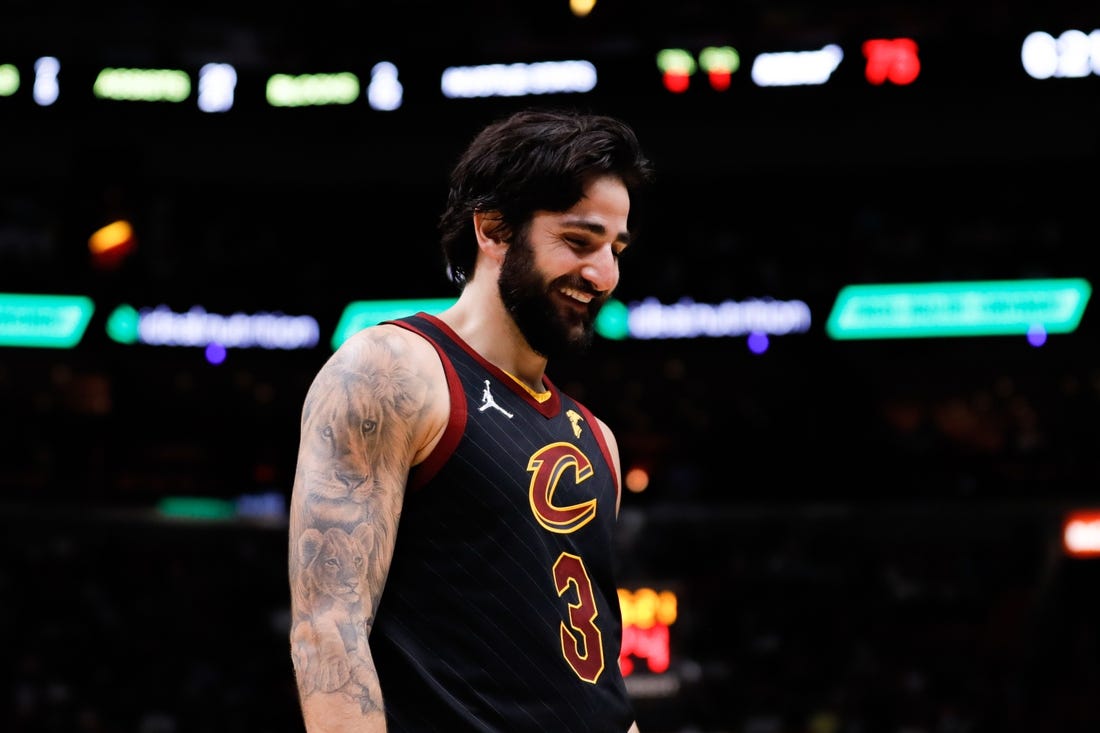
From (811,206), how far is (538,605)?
18331mm

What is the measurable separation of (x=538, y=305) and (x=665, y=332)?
13266 mm

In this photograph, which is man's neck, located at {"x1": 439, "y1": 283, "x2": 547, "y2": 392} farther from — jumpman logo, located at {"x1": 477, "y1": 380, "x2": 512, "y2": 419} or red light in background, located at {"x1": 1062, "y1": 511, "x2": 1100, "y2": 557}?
red light in background, located at {"x1": 1062, "y1": 511, "x2": 1100, "y2": 557}

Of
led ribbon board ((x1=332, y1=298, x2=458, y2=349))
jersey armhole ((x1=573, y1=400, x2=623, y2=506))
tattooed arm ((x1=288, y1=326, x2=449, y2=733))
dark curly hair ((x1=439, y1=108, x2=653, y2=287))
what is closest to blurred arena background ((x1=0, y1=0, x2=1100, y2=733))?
led ribbon board ((x1=332, y1=298, x2=458, y2=349))

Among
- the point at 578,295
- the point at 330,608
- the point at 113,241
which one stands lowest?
the point at 330,608

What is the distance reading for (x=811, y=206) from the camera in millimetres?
Result: 19750

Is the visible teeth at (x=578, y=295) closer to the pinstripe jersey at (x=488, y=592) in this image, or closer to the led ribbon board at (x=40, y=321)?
the pinstripe jersey at (x=488, y=592)

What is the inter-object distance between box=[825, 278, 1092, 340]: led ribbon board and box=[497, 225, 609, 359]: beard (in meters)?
13.1

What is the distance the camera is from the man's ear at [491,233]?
2264mm

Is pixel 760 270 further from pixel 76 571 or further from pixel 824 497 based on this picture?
pixel 76 571

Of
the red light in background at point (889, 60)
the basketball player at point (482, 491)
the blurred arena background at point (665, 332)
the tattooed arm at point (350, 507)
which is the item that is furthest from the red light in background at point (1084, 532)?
the tattooed arm at point (350, 507)

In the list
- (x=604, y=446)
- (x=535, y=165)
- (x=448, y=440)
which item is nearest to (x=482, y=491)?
(x=448, y=440)

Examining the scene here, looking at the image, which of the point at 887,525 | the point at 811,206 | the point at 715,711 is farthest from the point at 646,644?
the point at 811,206

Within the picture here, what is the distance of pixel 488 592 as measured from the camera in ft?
6.72

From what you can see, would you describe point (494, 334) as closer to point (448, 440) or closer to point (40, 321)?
point (448, 440)
